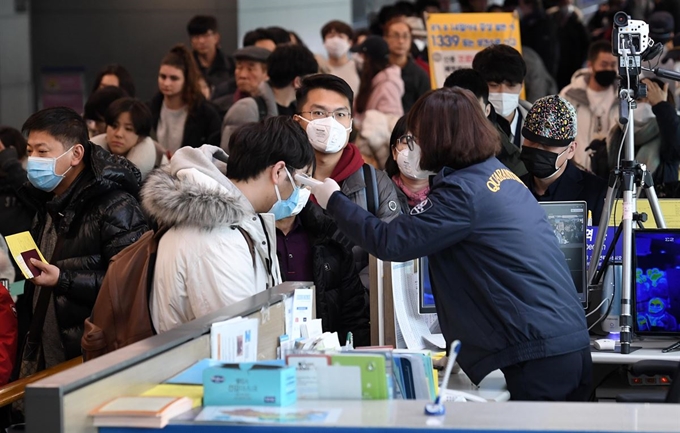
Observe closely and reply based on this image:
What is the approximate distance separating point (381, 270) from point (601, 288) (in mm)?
1022

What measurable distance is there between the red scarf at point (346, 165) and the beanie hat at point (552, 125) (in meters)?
0.78

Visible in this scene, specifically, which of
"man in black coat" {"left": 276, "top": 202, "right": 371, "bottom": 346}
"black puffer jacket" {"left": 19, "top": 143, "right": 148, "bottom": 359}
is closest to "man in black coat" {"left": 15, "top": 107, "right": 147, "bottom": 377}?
"black puffer jacket" {"left": 19, "top": 143, "right": 148, "bottom": 359}

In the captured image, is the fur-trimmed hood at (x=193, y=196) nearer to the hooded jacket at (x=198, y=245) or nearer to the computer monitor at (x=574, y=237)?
the hooded jacket at (x=198, y=245)

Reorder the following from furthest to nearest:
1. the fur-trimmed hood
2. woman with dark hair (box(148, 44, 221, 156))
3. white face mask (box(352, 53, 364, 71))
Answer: white face mask (box(352, 53, 364, 71)) → woman with dark hair (box(148, 44, 221, 156)) → the fur-trimmed hood

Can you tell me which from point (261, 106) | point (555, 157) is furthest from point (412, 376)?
point (261, 106)

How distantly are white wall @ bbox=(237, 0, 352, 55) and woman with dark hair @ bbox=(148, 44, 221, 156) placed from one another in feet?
11.5

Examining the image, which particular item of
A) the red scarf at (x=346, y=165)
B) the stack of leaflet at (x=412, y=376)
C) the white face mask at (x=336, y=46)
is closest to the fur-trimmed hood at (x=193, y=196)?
the stack of leaflet at (x=412, y=376)

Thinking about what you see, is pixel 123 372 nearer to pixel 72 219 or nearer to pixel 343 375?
pixel 343 375

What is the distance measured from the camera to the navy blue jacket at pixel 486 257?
328cm

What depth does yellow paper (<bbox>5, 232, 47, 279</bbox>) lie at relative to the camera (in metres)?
3.97

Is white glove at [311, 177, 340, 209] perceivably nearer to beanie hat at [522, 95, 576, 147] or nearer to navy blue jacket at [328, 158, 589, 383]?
navy blue jacket at [328, 158, 589, 383]

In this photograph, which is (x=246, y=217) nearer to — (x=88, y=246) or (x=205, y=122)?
(x=88, y=246)

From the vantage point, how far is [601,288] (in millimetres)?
4598

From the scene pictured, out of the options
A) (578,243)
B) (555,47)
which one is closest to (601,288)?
(578,243)
